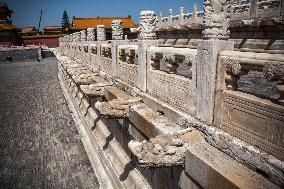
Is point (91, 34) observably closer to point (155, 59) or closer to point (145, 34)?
point (145, 34)

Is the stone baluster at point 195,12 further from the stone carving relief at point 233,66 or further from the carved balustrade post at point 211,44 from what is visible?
the stone carving relief at point 233,66

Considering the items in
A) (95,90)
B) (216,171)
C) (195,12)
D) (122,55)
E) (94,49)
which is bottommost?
(216,171)

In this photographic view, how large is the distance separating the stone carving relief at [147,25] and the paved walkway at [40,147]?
4510 millimetres

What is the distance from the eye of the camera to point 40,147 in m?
10.2

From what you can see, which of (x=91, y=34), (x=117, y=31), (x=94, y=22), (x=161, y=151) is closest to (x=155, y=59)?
(x=161, y=151)

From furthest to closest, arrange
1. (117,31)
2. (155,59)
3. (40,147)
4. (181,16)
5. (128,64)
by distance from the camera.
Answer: (181,16), (40,147), (117,31), (128,64), (155,59)

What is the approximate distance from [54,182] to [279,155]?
6.79 m

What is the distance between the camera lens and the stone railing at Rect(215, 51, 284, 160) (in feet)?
8.96

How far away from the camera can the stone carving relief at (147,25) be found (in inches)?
225

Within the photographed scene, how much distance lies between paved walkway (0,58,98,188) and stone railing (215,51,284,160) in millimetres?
5326

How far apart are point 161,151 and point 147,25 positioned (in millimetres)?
3229

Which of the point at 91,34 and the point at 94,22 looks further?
the point at 94,22

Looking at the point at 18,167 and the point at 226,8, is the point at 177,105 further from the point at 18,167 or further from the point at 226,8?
the point at 18,167

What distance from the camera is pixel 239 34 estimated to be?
39.8 ft
